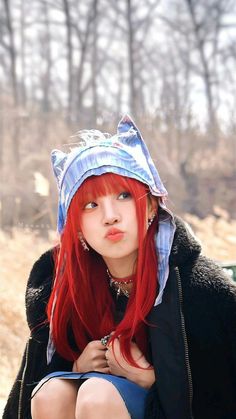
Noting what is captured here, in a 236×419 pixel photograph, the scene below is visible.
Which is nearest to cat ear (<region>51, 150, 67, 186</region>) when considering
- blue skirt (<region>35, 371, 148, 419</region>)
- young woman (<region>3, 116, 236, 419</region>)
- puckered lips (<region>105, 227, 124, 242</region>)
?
young woman (<region>3, 116, 236, 419</region>)

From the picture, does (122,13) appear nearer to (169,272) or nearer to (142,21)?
(142,21)

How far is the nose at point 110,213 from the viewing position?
6.81 feet

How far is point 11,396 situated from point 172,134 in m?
10.6

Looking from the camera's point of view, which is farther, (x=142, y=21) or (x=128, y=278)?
(x=142, y=21)

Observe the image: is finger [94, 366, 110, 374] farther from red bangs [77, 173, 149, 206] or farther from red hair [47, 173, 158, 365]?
red bangs [77, 173, 149, 206]

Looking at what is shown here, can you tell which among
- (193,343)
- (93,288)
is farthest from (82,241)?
(193,343)

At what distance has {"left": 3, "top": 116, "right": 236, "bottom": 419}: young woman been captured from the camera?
6.55 feet

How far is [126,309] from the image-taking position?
2.19 metres

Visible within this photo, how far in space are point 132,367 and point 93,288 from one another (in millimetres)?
344

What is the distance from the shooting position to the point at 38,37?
56.9ft

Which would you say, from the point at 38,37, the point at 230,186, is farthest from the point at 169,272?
the point at 38,37

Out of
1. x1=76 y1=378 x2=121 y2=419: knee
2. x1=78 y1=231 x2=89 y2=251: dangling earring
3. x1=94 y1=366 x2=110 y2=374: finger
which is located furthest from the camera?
x1=78 y1=231 x2=89 y2=251: dangling earring

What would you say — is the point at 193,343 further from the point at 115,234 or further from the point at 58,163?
the point at 58,163

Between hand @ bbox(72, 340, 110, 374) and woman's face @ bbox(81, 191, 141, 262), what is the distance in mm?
306
